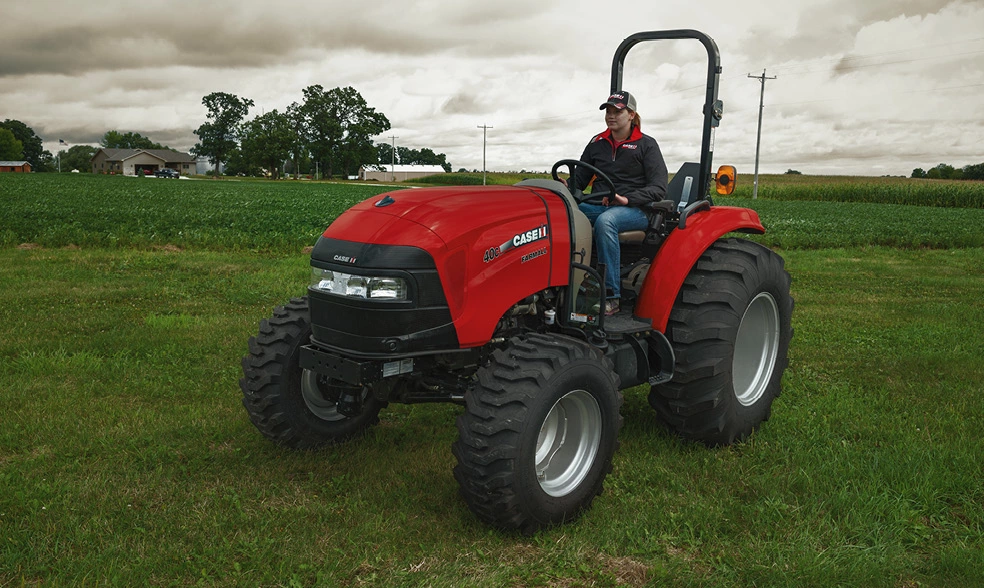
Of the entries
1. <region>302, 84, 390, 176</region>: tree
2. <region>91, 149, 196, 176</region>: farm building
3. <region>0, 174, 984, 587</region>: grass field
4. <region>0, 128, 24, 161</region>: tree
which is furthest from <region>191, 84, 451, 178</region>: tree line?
<region>0, 174, 984, 587</region>: grass field

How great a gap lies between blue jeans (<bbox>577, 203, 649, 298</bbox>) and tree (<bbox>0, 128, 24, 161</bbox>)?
125152 mm

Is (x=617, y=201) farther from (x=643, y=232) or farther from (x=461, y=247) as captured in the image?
(x=461, y=247)

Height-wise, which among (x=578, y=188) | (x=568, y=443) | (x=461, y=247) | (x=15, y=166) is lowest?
(x=568, y=443)

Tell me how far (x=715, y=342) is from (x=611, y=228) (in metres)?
0.92

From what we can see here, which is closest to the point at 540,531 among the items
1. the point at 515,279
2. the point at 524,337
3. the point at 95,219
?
the point at 524,337

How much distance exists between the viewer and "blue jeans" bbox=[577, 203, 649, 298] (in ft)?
14.0

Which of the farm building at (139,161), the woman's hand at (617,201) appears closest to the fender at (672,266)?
the woman's hand at (617,201)

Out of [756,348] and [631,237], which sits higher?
[631,237]

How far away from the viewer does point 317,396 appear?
14.8 feet

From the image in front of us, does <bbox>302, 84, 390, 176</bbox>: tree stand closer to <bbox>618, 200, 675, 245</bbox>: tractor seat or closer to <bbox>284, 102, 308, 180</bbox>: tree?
<bbox>284, 102, 308, 180</bbox>: tree

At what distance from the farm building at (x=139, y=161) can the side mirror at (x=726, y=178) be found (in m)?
114

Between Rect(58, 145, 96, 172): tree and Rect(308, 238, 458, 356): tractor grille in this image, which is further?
Rect(58, 145, 96, 172): tree

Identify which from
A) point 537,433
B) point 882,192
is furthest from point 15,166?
point 537,433

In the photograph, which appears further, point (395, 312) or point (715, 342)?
point (715, 342)
